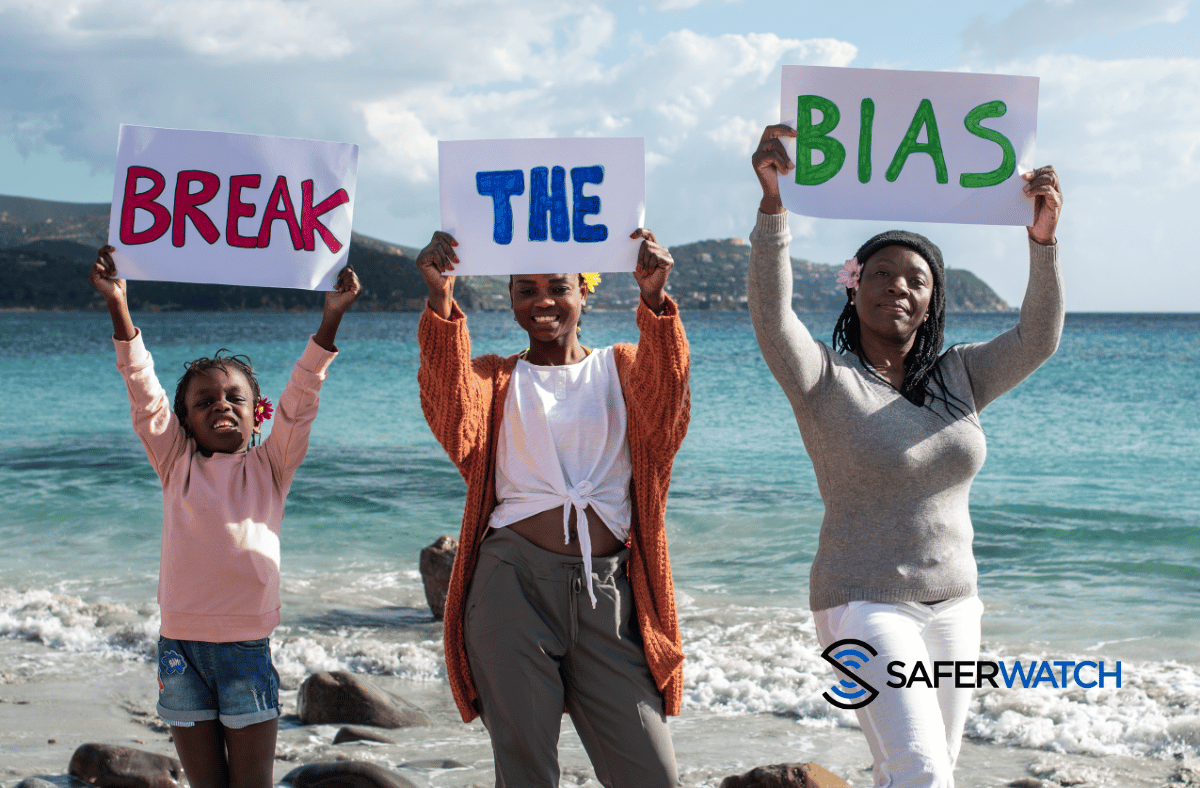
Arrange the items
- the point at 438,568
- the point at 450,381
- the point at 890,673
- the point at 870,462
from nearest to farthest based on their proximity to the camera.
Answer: the point at 890,673 → the point at 870,462 → the point at 450,381 → the point at 438,568

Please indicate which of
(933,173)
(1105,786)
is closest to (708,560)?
(1105,786)

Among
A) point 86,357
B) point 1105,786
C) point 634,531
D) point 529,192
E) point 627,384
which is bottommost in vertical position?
point 1105,786

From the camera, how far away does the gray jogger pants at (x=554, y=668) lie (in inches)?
108

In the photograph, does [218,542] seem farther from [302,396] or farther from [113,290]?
[113,290]

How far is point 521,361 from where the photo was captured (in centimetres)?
305

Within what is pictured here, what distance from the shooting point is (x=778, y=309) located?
2.75 m

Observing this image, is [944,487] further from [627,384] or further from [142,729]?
[142,729]

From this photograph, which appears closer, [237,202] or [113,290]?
[113,290]

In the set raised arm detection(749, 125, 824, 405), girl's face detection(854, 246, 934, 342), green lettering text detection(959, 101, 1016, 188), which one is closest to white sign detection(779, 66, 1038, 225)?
green lettering text detection(959, 101, 1016, 188)

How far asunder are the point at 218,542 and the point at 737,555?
21.5 feet

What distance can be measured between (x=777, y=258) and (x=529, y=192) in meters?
Answer: 0.87

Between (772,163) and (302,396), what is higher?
(772,163)

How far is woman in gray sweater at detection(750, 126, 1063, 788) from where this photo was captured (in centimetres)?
253

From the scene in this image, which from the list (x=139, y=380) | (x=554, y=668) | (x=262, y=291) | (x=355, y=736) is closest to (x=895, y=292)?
(x=554, y=668)
